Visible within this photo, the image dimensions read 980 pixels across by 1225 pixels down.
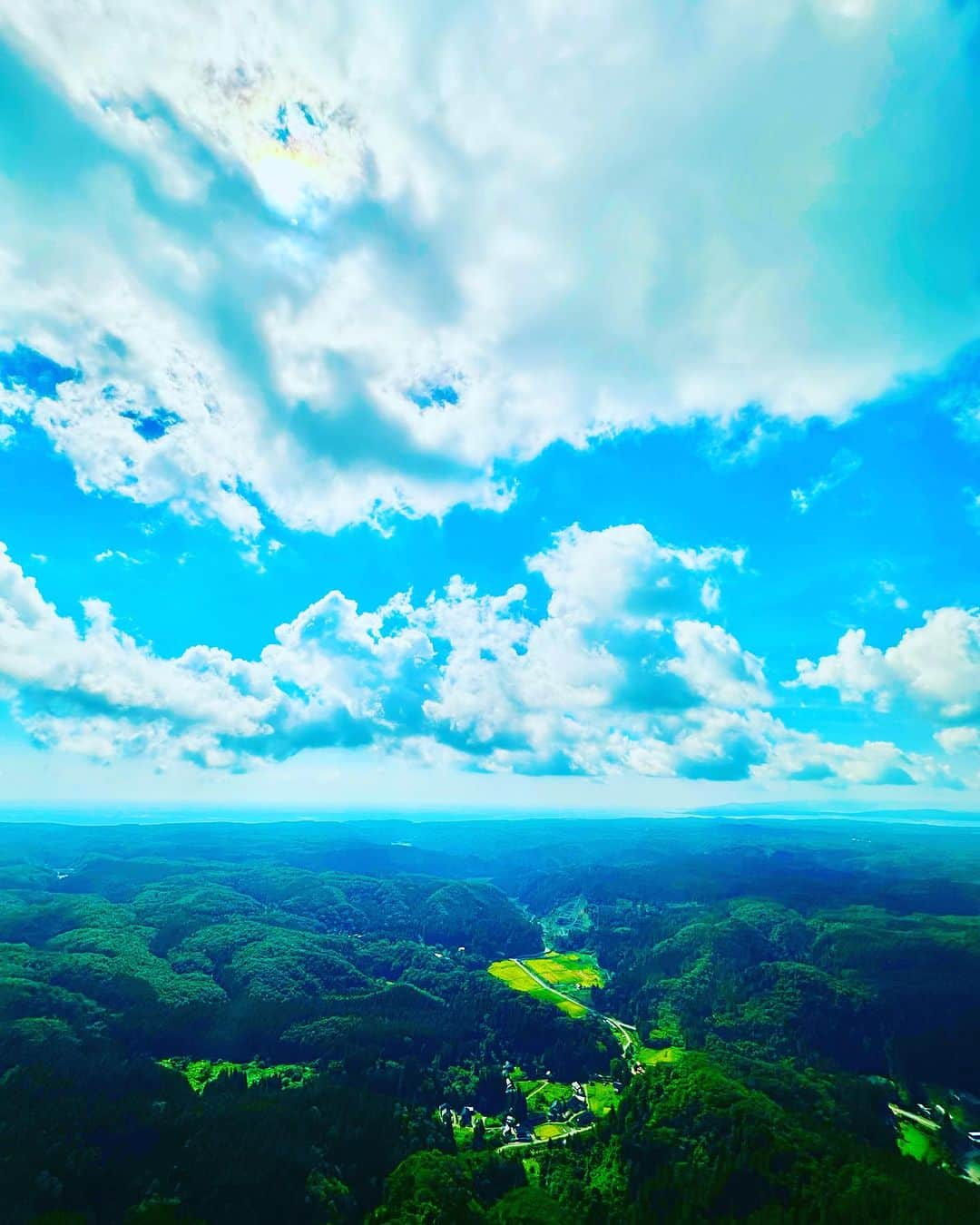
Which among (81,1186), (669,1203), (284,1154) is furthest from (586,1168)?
(81,1186)

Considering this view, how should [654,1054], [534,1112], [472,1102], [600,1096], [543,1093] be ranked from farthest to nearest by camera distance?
[654,1054] < [543,1093] < [600,1096] < [472,1102] < [534,1112]

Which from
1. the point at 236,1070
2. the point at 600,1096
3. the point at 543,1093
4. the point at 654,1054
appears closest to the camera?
the point at 600,1096

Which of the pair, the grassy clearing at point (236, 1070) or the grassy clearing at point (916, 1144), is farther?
the grassy clearing at point (236, 1070)

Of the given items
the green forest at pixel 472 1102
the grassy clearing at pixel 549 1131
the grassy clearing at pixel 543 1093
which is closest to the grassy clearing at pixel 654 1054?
the green forest at pixel 472 1102

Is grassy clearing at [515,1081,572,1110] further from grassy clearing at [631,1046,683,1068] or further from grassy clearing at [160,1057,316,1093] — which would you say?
grassy clearing at [160,1057,316,1093]

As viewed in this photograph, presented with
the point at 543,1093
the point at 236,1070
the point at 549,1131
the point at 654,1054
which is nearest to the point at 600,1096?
the point at 543,1093

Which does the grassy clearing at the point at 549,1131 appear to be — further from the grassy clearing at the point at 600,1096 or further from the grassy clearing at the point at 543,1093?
the grassy clearing at the point at 600,1096

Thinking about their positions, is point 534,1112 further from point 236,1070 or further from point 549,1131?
point 236,1070

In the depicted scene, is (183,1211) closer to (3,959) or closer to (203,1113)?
(203,1113)

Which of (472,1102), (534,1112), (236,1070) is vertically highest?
(236,1070)
